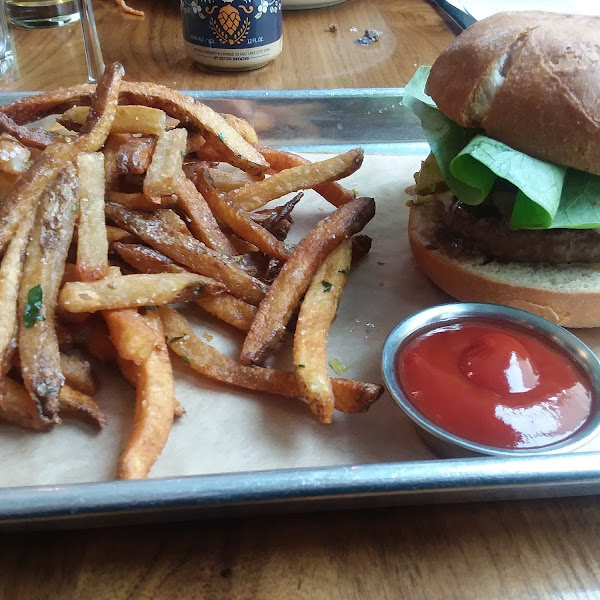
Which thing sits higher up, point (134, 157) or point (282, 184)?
point (134, 157)

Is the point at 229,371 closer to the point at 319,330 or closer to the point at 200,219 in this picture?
the point at 319,330

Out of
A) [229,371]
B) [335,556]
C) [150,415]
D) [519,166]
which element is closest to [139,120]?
[229,371]

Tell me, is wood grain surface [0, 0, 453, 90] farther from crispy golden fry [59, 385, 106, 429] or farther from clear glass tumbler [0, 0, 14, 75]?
crispy golden fry [59, 385, 106, 429]

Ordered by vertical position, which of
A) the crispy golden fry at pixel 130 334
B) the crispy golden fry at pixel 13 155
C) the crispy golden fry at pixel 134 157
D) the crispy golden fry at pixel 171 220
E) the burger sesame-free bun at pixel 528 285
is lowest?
the burger sesame-free bun at pixel 528 285

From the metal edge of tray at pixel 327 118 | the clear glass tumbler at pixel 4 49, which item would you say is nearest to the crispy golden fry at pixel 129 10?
the clear glass tumbler at pixel 4 49

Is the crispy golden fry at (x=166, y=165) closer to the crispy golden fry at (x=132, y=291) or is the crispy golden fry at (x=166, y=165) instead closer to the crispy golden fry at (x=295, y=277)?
the crispy golden fry at (x=132, y=291)

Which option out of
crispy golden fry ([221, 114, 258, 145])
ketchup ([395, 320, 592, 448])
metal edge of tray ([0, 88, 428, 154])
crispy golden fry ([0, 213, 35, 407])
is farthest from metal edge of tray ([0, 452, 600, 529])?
metal edge of tray ([0, 88, 428, 154])

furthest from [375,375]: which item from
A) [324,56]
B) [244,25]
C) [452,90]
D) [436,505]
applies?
[324,56]
